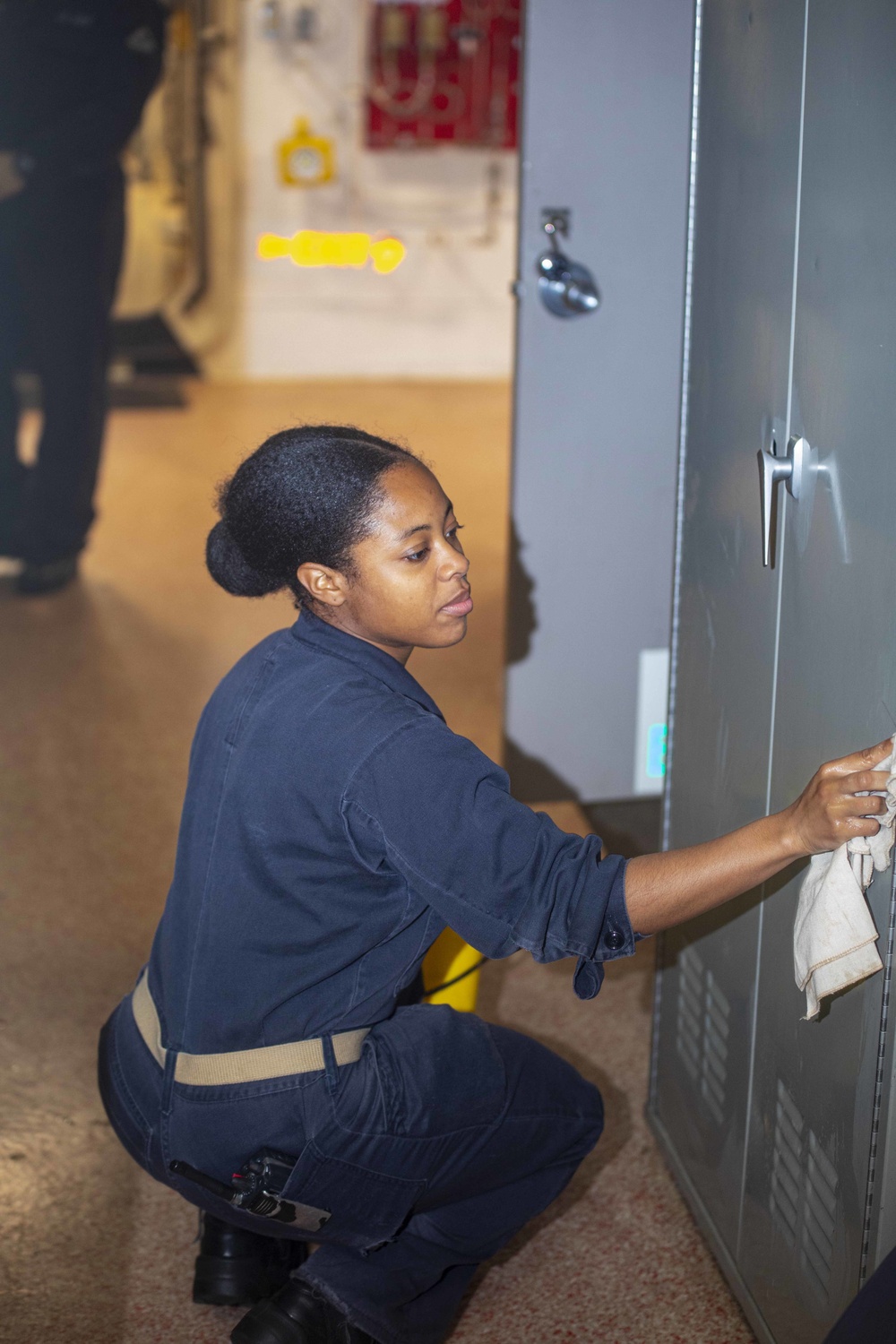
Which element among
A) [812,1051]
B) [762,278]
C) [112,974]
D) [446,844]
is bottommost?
[112,974]

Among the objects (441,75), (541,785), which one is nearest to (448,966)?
(541,785)

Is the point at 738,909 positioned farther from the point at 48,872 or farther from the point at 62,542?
the point at 62,542

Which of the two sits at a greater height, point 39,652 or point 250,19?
point 250,19

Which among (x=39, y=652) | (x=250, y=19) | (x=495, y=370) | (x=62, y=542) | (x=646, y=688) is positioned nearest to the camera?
(x=646, y=688)

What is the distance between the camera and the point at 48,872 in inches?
95.7

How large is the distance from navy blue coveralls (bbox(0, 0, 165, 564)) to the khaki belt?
2.88m

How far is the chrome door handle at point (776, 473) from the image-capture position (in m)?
1.22

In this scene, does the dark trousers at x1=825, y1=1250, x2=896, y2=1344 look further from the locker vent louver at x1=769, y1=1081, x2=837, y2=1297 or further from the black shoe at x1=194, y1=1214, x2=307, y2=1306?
the black shoe at x1=194, y1=1214, x2=307, y2=1306

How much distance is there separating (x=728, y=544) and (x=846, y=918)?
0.47 metres

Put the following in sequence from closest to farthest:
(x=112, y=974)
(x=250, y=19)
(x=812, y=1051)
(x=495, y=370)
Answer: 1. (x=812, y=1051)
2. (x=112, y=974)
3. (x=250, y=19)
4. (x=495, y=370)

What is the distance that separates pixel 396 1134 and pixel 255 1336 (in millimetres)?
267

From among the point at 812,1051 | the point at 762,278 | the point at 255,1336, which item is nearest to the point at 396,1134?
the point at 255,1336

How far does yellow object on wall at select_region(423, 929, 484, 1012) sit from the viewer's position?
1.67 meters

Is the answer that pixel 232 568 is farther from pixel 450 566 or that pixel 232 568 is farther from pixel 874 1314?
pixel 874 1314
